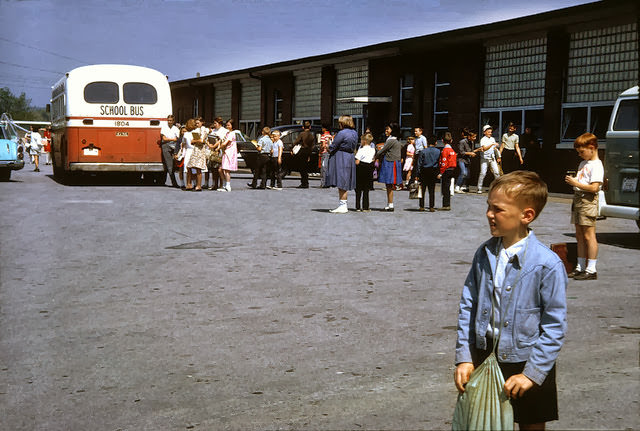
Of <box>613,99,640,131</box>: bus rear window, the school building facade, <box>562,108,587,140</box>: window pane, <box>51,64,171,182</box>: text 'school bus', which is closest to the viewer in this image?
<box>613,99,640,131</box>: bus rear window

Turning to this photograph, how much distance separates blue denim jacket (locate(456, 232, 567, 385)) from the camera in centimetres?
314

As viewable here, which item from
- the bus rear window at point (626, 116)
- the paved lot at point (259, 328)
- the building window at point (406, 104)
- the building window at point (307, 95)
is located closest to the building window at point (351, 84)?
the building window at point (307, 95)

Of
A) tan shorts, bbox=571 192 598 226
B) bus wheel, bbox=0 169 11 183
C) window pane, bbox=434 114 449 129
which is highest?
window pane, bbox=434 114 449 129

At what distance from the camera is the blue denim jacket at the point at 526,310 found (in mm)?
3145

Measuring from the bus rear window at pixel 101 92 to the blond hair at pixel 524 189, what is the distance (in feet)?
69.7

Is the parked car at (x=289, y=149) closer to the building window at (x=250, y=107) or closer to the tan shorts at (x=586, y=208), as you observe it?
the building window at (x=250, y=107)

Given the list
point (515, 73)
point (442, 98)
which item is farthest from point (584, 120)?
point (442, 98)

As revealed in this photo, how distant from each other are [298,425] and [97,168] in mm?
19288

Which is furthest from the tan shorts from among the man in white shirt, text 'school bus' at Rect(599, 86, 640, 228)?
the man in white shirt

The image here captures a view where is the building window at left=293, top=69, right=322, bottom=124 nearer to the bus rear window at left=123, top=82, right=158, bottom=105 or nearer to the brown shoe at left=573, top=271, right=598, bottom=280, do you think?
the bus rear window at left=123, top=82, right=158, bottom=105

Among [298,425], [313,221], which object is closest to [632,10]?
[313,221]

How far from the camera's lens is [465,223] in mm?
14914

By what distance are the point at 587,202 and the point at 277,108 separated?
3345 centimetres

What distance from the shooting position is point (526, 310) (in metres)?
3.20
